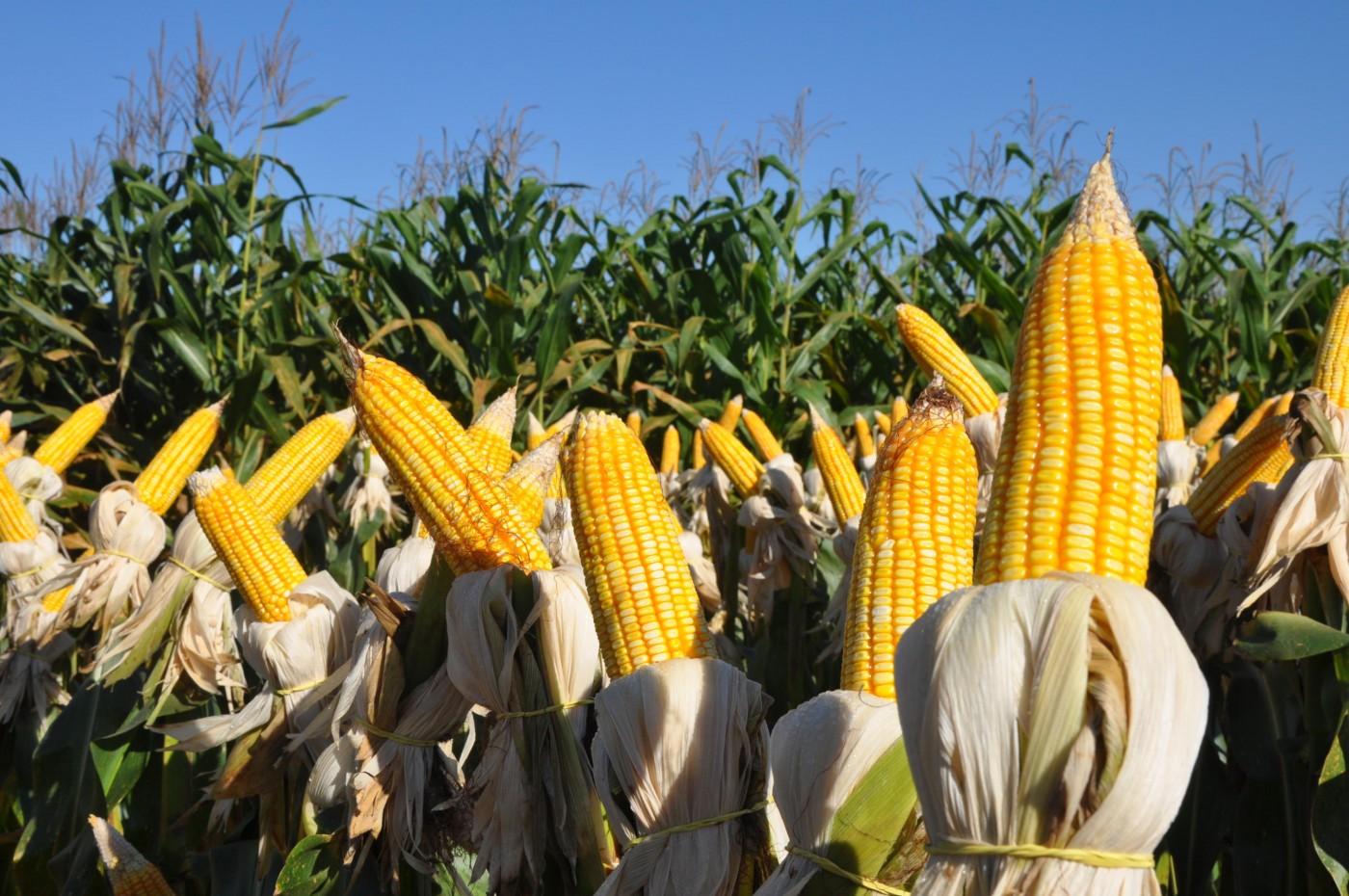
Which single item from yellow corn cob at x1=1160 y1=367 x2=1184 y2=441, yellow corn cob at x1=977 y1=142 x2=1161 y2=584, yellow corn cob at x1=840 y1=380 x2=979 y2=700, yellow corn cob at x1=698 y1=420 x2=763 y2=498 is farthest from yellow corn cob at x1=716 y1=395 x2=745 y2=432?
yellow corn cob at x1=977 y1=142 x2=1161 y2=584

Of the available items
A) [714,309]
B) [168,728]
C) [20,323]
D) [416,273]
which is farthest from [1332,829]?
[20,323]

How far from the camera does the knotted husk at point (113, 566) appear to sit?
4.68 meters

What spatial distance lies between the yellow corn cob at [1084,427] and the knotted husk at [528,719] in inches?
44.2

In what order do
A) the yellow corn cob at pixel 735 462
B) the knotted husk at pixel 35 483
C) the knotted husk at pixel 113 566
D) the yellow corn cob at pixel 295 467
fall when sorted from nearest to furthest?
the yellow corn cob at pixel 295 467, the knotted husk at pixel 113 566, the knotted husk at pixel 35 483, the yellow corn cob at pixel 735 462

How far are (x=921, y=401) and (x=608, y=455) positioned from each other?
2.33ft

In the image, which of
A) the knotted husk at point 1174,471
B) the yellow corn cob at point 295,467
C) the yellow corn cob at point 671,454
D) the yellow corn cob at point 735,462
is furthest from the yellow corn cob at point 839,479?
the yellow corn cob at point 295,467

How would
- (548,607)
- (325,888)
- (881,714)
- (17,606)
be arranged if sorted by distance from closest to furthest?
1. (881,714)
2. (548,607)
3. (325,888)
4. (17,606)

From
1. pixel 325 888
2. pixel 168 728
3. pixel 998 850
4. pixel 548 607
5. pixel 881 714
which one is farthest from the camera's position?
pixel 168 728

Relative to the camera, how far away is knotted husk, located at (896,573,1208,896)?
137 cm

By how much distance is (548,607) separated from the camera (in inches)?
96.7

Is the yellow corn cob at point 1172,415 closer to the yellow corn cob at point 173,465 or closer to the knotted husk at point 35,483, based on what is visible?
the yellow corn cob at point 173,465

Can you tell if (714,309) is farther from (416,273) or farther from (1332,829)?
(1332,829)

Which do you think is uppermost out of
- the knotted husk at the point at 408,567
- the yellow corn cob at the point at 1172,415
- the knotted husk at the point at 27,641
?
the yellow corn cob at the point at 1172,415

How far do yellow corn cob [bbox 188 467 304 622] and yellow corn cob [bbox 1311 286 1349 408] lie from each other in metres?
3.28
